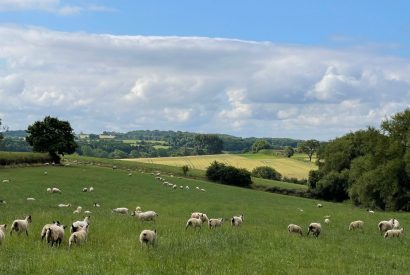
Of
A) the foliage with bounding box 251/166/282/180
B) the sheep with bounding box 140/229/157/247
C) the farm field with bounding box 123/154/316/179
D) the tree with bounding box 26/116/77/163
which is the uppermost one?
the tree with bounding box 26/116/77/163

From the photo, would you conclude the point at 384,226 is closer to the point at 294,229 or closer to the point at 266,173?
the point at 294,229

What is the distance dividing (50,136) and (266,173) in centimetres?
7014

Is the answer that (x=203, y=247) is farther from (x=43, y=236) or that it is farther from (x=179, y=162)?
(x=179, y=162)

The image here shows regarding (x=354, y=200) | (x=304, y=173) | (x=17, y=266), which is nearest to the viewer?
(x=17, y=266)

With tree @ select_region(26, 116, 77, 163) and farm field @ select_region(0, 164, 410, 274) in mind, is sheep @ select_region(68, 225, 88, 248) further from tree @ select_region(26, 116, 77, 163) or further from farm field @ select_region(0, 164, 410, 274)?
tree @ select_region(26, 116, 77, 163)

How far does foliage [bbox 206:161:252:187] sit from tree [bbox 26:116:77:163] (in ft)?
107

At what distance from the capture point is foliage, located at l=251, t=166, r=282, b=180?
14338 centimetres

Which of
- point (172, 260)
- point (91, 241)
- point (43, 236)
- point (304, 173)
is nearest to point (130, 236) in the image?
point (91, 241)

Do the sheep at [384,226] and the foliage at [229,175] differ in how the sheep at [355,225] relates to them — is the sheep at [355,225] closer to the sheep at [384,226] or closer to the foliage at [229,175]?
the sheep at [384,226]

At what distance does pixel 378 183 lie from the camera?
72.1m

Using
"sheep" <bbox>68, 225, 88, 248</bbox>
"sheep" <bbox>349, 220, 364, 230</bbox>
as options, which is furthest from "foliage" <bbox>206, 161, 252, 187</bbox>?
"sheep" <bbox>68, 225, 88, 248</bbox>

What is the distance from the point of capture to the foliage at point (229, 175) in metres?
111

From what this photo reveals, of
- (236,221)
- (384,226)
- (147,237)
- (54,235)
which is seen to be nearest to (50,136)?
(236,221)

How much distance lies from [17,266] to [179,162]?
142m
